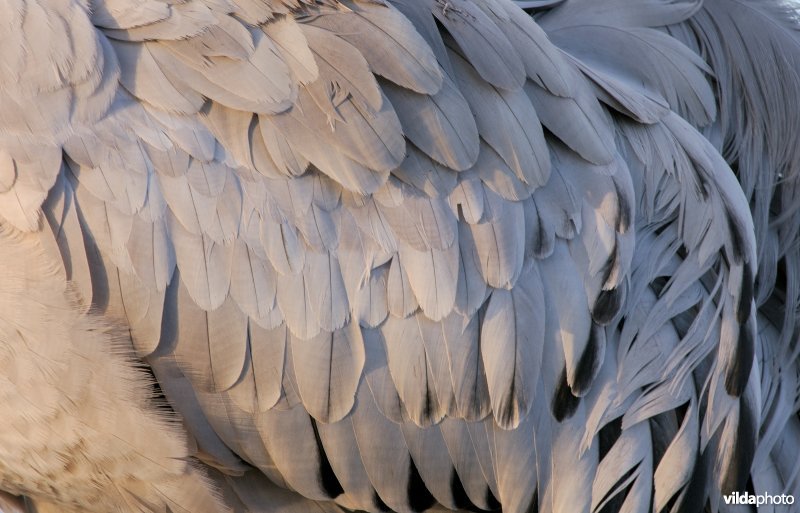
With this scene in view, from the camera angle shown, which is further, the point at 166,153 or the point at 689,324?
the point at 689,324

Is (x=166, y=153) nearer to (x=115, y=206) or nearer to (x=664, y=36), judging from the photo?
(x=115, y=206)

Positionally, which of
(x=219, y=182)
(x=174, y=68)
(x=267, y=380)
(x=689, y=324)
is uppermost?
(x=174, y=68)

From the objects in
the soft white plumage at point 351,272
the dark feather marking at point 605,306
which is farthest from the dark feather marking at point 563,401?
the dark feather marking at point 605,306

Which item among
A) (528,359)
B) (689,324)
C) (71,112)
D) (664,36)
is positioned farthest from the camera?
(664,36)

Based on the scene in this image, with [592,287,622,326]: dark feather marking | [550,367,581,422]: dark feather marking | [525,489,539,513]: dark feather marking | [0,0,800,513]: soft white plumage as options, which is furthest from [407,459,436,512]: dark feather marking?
[592,287,622,326]: dark feather marking

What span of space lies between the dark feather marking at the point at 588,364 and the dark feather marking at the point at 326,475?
679 mm

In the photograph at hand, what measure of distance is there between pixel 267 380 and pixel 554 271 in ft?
2.63

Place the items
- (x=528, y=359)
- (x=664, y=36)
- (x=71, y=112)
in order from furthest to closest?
1. (x=664, y=36)
2. (x=528, y=359)
3. (x=71, y=112)

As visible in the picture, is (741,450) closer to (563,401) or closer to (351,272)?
(563,401)

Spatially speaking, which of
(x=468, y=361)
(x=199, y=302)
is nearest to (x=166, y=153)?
Result: (x=199, y=302)

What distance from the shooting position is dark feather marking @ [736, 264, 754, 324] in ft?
9.62

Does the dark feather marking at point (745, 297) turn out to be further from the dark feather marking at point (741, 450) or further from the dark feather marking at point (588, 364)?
the dark feather marking at point (588, 364)

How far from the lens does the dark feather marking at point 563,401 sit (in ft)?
9.09

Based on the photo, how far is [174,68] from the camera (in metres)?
2.61
